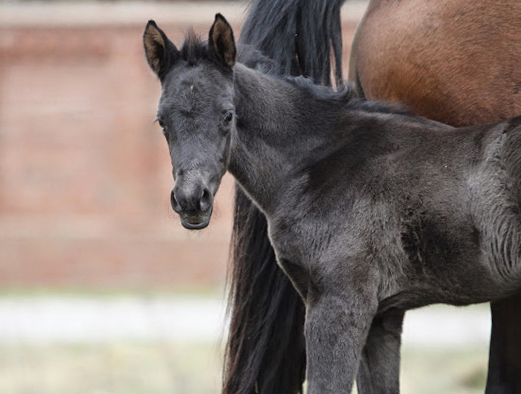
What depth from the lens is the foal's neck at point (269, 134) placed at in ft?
12.8

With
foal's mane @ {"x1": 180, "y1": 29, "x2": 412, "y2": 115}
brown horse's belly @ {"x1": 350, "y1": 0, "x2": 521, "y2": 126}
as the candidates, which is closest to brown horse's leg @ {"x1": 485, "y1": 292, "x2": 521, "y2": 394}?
brown horse's belly @ {"x1": 350, "y1": 0, "x2": 521, "y2": 126}

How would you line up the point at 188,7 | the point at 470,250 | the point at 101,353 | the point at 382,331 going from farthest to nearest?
the point at 188,7 → the point at 101,353 → the point at 382,331 → the point at 470,250

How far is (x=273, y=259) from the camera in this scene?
4.61m

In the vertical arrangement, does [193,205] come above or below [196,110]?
below

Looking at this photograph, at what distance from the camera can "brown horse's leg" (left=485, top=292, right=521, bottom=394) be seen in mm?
4277

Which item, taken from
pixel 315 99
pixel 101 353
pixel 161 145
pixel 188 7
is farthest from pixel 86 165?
pixel 315 99

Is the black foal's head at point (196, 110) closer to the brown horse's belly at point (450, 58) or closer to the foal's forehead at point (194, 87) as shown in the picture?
the foal's forehead at point (194, 87)

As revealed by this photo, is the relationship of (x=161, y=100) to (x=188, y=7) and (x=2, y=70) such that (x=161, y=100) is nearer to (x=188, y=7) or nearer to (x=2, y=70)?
(x=188, y=7)

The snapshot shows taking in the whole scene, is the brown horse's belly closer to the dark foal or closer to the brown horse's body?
the brown horse's body

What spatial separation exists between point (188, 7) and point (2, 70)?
2.66 meters

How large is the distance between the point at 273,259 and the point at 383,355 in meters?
0.82

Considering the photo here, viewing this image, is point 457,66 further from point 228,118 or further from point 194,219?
point 194,219

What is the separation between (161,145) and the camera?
13.9 meters

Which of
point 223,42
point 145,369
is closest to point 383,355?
point 223,42
